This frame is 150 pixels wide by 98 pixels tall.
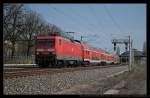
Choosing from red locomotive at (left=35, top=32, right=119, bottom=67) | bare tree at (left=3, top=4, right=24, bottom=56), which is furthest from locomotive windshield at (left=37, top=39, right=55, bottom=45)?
bare tree at (left=3, top=4, right=24, bottom=56)

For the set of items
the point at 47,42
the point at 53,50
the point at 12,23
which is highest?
the point at 12,23

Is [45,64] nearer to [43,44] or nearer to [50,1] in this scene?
[43,44]

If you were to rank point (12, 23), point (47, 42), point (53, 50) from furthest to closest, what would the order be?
point (12, 23) → point (47, 42) → point (53, 50)

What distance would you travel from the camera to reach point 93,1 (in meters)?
7.10

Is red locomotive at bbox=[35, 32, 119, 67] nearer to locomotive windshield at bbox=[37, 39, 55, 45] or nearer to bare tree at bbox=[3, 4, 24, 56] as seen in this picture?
locomotive windshield at bbox=[37, 39, 55, 45]

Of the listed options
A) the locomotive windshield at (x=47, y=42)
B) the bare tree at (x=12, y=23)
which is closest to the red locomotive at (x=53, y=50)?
the locomotive windshield at (x=47, y=42)

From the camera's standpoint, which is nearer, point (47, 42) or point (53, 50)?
point (53, 50)

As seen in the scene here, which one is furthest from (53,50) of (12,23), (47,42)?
Answer: (12,23)

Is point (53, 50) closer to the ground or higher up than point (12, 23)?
closer to the ground

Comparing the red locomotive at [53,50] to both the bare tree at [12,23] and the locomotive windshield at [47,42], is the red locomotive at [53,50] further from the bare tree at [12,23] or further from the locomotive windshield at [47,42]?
the bare tree at [12,23]

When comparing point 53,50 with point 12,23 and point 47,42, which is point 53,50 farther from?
point 12,23

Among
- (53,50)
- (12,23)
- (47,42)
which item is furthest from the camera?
(12,23)

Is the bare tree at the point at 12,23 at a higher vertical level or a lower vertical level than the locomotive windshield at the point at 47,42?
higher

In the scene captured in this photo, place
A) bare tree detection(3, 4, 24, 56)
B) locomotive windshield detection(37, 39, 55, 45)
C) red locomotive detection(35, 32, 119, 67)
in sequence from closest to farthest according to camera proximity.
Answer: red locomotive detection(35, 32, 119, 67) → locomotive windshield detection(37, 39, 55, 45) → bare tree detection(3, 4, 24, 56)
